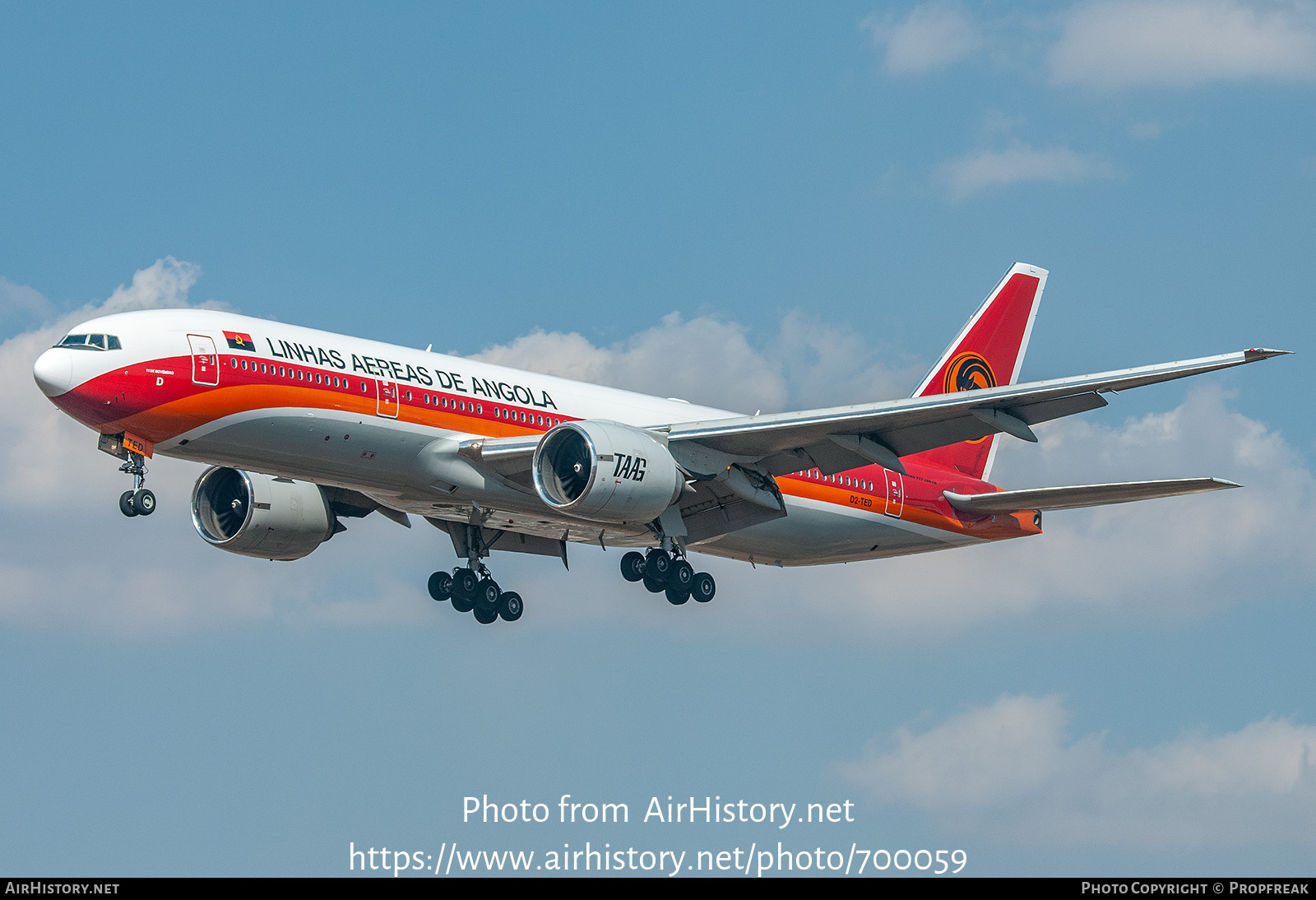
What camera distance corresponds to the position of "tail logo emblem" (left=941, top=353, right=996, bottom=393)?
160ft

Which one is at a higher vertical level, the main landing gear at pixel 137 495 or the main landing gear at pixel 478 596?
the main landing gear at pixel 478 596

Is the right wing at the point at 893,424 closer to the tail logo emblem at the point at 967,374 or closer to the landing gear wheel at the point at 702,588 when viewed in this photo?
the landing gear wheel at the point at 702,588

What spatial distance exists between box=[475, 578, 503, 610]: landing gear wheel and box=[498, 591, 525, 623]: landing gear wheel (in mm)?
140

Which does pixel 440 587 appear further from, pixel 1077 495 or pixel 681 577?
pixel 1077 495

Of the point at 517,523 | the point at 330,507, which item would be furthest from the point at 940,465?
the point at 330,507

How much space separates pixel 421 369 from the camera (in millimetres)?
36062

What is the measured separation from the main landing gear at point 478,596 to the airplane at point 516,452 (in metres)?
0.06

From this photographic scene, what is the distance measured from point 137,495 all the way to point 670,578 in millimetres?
12910

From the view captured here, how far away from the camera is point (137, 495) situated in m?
32.8

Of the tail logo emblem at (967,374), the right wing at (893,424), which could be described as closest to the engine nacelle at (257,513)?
the right wing at (893,424)

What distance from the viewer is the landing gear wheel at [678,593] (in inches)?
1566

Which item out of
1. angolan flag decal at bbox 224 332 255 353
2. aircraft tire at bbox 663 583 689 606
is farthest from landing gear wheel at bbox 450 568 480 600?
angolan flag decal at bbox 224 332 255 353

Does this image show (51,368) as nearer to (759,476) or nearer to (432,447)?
(432,447)
